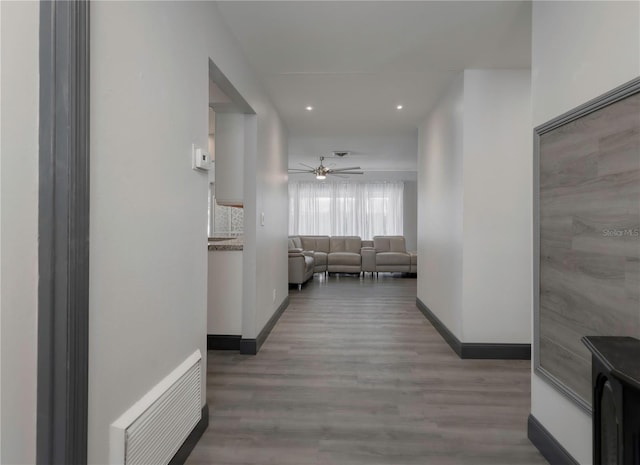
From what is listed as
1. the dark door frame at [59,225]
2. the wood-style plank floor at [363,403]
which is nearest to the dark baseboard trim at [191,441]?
the wood-style plank floor at [363,403]

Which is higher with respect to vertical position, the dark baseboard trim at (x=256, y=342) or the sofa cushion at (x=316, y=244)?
the sofa cushion at (x=316, y=244)

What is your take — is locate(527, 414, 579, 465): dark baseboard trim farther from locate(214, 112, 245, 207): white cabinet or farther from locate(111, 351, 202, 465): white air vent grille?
locate(214, 112, 245, 207): white cabinet

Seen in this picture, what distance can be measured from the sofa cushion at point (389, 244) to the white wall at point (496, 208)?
5916 mm

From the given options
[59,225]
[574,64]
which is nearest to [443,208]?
[574,64]

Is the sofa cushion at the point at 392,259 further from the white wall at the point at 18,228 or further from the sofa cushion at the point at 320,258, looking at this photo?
the white wall at the point at 18,228

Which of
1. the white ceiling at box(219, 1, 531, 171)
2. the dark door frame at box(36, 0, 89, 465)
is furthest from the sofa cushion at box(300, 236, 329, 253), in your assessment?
the dark door frame at box(36, 0, 89, 465)

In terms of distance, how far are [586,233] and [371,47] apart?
196 centimetres

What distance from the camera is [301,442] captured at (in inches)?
73.8

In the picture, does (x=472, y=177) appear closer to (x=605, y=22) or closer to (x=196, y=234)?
(x=605, y=22)

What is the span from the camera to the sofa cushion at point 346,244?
9266 millimetres

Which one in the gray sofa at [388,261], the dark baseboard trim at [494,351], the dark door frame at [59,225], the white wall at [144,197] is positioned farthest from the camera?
the gray sofa at [388,261]

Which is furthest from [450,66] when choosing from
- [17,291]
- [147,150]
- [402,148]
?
[402,148]

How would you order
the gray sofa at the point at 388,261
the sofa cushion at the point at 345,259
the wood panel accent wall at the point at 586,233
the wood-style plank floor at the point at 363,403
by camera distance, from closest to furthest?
1. the wood panel accent wall at the point at 586,233
2. the wood-style plank floor at the point at 363,403
3. the gray sofa at the point at 388,261
4. the sofa cushion at the point at 345,259

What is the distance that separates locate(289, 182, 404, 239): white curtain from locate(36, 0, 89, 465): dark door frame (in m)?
9.25
